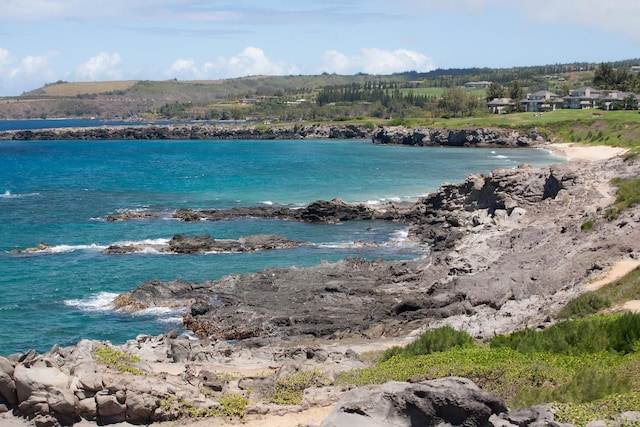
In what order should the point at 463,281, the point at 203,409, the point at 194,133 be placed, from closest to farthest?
the point at 203,409, the point at 463,281, the point at 194,133

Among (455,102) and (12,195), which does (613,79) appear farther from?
(12,195)

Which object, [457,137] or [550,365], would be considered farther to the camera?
[457,137]

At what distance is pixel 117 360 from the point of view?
17891 millimetres

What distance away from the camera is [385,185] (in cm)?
7369

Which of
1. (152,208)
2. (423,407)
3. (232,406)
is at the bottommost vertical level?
(152,208)

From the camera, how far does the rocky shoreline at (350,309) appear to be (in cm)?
1466

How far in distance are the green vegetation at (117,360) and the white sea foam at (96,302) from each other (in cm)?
1261

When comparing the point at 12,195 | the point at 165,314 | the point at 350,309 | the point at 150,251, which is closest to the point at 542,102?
the point at 12,195

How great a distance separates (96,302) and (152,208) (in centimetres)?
2850

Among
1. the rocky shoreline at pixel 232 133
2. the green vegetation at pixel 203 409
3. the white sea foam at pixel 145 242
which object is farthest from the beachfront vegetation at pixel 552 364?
the rocky shoreline at pixel 232 133

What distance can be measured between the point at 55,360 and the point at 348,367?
7.63 metres

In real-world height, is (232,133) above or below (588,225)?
below

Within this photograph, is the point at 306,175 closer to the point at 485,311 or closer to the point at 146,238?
the point at 146,238

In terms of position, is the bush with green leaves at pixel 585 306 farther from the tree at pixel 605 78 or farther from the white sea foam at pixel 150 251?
the tree at pixel 605 78
